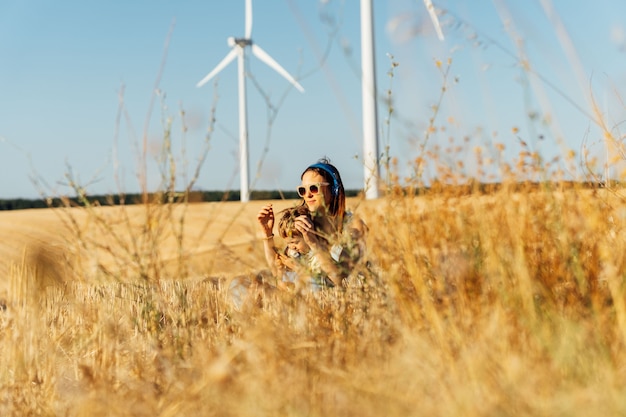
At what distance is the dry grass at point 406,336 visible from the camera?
2.25 meters

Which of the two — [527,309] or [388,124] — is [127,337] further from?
[527,309]

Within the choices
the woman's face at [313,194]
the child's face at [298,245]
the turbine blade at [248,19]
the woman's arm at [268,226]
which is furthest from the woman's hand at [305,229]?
the turbine blade at [248,19]

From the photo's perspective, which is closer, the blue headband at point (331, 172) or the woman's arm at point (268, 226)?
the woman's arm at point (268, 226)

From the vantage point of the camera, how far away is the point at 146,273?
359 cm

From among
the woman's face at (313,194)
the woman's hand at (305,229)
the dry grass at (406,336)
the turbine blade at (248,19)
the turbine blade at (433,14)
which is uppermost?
the turbine blade at (248,19)

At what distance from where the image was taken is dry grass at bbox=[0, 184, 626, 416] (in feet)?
7.37

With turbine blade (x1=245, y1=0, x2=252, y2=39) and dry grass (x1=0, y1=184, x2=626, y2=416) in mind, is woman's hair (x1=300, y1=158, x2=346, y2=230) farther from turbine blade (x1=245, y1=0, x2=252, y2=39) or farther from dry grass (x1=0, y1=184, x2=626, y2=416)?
turbine blade (x1=245, y1=0, x2=252, y2=39)

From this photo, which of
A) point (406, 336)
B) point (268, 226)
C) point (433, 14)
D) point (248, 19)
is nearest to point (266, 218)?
point (268, 226)

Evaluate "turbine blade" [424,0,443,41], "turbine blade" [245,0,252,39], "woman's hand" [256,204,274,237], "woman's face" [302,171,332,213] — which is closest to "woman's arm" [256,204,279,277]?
"woman's hand" [256,204,274,237]

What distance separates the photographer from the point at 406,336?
2.44 meters

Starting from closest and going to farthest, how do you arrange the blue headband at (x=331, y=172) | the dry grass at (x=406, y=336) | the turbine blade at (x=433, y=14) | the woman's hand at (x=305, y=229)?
the dry grass at (x=406, y=336) → the turbine blade at (x=433, y=14) → the woman's hand at (x=305, y=229) → the blue headband at (x=331, y=172)

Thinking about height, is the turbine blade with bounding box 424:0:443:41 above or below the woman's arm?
above

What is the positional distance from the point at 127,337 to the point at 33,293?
51 cm

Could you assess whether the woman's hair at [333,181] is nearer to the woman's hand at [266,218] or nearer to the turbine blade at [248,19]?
the woman's hand at [266,218]
